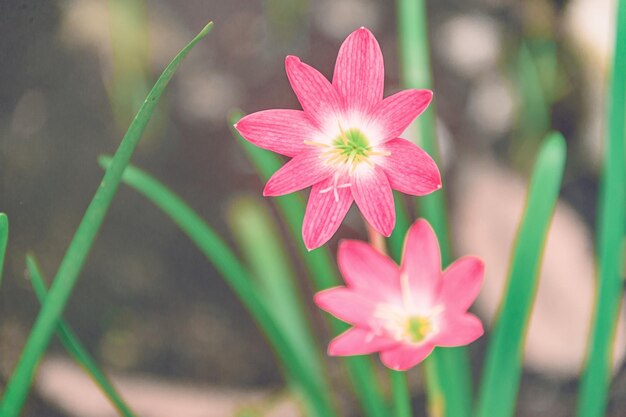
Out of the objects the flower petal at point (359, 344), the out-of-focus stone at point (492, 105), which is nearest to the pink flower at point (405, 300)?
the flower petal at point (359, 344)

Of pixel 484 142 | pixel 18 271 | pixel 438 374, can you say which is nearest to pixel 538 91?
pixel 484 142

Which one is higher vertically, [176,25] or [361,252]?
[176,25]

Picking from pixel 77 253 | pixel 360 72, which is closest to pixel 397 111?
pixel 360 72

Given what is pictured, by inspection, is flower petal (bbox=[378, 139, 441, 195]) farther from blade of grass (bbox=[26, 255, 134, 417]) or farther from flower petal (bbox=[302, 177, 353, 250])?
blade of grass (bbox=[26, 255, 134, 417])

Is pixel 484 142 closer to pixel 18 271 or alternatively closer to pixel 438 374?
pixel 438 374

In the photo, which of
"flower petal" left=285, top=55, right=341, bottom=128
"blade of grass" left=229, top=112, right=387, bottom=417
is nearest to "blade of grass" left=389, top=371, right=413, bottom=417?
"blade of grass" left=229, top=112, right=387, bottom=417

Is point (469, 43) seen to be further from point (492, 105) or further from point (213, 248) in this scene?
point (213, 248)
